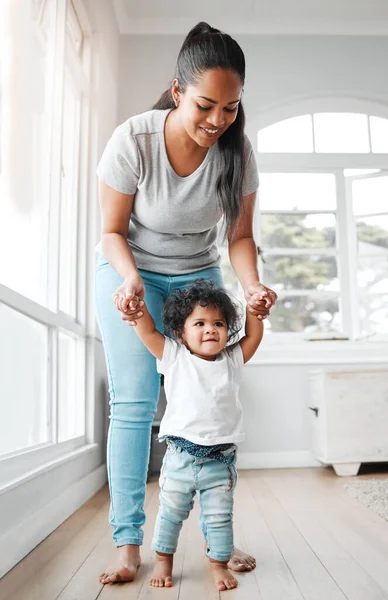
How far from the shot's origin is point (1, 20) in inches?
74.0

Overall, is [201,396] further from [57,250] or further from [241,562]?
[57,250]

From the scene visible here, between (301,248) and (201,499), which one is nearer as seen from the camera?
(201,499)

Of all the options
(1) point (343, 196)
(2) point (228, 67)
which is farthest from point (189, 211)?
(1) point (343, 196)

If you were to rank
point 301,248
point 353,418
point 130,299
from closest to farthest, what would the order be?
point 130,299 → point 353,418 → point 301,248

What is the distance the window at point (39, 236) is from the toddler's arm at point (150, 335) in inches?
16.9

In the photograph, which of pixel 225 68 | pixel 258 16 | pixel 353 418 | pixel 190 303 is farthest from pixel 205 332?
pixel 258 16

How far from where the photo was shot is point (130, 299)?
4.05 ft

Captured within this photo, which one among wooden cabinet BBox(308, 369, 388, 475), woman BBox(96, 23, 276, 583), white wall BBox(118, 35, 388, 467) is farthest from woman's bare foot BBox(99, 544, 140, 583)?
white wall BBox(118, 35, 388, 467)

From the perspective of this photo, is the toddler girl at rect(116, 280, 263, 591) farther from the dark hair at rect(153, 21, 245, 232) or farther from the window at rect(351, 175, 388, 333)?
the window at rect(351, 175, 388, 333)

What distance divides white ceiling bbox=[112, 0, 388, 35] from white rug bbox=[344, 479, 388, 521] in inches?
109

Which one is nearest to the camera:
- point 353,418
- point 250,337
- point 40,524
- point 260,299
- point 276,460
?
point 260,299

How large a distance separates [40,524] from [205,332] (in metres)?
0.80

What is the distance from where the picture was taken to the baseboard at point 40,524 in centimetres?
146

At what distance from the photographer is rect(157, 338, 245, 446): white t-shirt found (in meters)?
1.33
